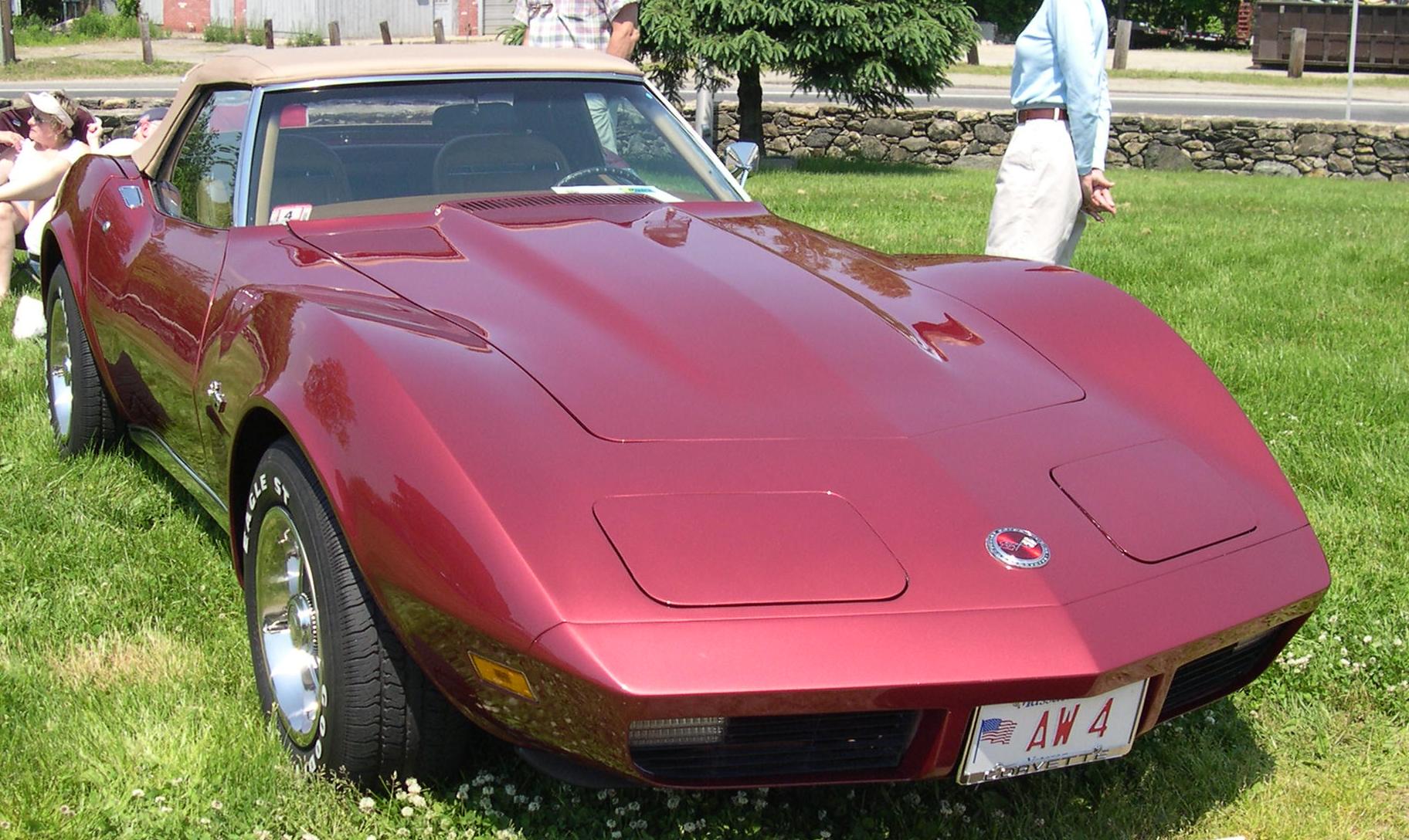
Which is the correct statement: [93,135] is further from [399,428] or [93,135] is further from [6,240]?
[399,428]

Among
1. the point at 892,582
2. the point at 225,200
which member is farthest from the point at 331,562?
the point at 225,200

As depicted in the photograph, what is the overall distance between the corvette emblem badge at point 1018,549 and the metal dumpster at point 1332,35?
32.7 metres

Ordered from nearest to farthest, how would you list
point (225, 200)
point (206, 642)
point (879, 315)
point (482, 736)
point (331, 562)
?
1. point (331, 562)
2. point (482, 736)
3. point (879, 315)
4. point (206, 642)
5. point (225, 200)

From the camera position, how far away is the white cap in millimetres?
7371

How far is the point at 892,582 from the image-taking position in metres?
2.32

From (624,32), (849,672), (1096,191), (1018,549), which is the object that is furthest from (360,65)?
(624,32)

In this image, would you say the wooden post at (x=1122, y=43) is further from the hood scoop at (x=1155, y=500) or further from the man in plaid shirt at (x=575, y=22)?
the hood scoop at (x=1155, y=500)

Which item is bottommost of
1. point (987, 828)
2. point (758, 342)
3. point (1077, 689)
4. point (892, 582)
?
point (987, 828)

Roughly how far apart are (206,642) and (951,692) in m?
1.95

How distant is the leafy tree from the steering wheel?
35.0ft

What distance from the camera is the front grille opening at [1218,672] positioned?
2.57 metres

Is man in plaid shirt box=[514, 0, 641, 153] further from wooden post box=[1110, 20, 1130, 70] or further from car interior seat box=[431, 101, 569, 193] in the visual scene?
wooden post box=[1110, 20, 1130, 70]

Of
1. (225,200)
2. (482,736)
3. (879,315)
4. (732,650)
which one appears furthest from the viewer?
(225,200)

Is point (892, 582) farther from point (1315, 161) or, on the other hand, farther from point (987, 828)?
point (1315, 161)
